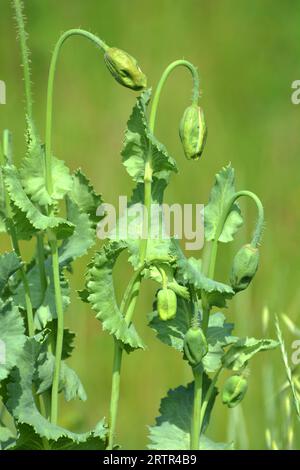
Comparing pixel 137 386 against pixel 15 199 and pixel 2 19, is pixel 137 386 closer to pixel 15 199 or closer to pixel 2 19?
pixel 15 199

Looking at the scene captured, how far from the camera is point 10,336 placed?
2.51 ft

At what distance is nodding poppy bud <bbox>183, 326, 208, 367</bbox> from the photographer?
75 centimetres

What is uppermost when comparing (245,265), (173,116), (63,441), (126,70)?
(173,116)

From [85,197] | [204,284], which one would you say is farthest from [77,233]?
[204,284]

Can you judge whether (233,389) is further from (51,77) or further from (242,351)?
(51,77)

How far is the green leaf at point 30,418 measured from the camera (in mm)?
771

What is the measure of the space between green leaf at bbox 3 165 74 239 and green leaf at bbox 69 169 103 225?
0.20 feet

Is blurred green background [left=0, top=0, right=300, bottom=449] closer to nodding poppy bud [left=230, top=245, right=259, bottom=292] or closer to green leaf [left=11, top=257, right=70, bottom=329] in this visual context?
green leaf [left=11, top=257, right=70, bottom=329]

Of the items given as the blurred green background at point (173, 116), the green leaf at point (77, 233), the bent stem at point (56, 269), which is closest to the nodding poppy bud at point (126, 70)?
the bent stem at point (56, 269)

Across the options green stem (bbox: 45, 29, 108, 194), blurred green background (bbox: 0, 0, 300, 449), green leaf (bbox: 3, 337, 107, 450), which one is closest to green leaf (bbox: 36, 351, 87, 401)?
green leaf (bbox: 3, 337, 107, 450)

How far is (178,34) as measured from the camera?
2.33m

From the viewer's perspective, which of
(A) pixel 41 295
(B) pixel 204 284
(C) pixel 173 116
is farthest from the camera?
(C) pixel 173 116

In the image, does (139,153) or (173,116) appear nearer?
(139,153)

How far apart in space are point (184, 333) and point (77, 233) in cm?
11
